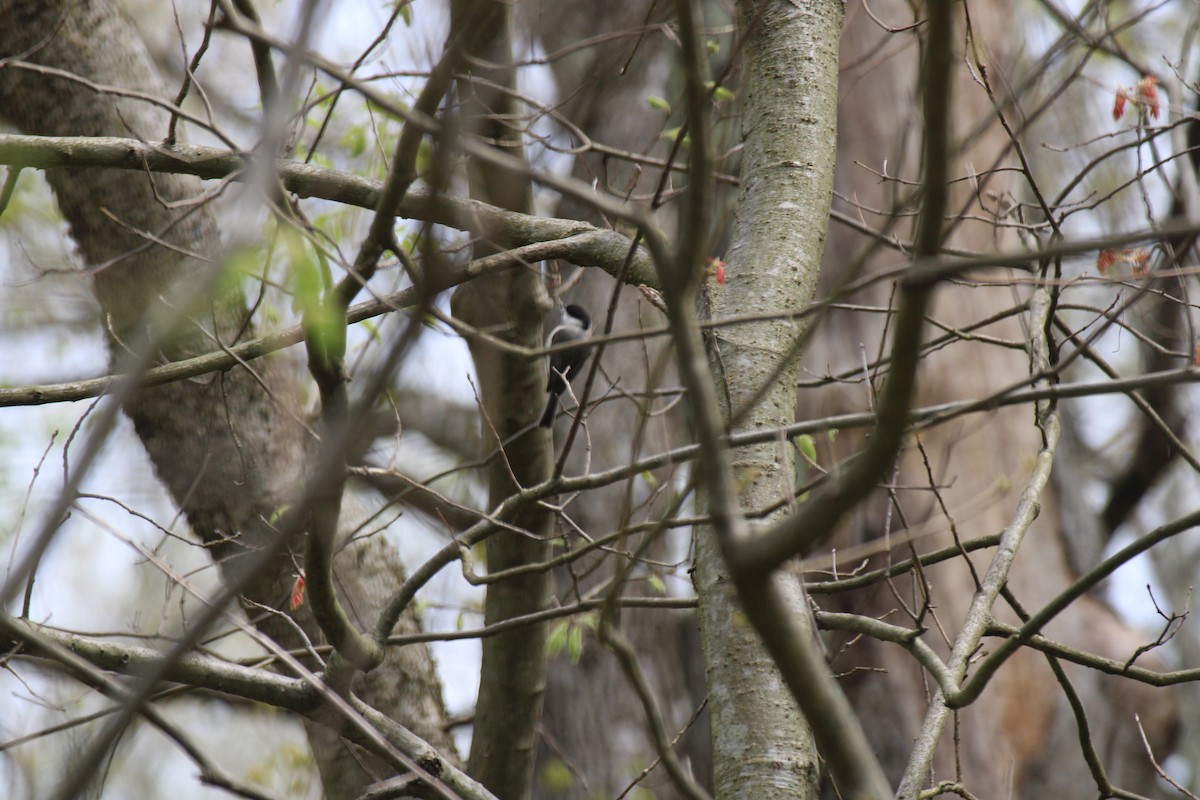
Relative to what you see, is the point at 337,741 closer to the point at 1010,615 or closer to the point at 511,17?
the point at 511,17

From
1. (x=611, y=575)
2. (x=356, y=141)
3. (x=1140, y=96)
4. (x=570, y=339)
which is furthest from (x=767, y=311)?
(x=570, y=339)

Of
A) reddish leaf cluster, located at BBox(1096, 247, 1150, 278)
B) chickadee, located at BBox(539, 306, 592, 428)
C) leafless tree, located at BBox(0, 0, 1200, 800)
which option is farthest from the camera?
chickadee, located at BBox(539, 306, 592, 428)

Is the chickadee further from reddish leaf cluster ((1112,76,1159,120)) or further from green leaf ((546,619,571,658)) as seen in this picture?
reddish leaf cluster ((1112,76,1159,120))

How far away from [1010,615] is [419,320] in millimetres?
4205

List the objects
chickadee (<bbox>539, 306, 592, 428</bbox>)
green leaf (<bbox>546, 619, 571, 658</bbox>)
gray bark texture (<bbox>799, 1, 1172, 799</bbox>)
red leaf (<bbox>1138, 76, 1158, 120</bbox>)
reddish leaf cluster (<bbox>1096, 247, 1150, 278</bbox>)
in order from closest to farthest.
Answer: reddish leaf cluster (<bbox>1096, 247, 1150, 278</bbox>) < red leaf (<bbox>1138, 76, 1158, 120</bbox>) < green leaf (<bbox>546, 619, 571, 658</bbox>) < gray bark texture (<bbox>799, 1, 1172, 799</bbox>) < chickadee (<bbox>539, 306, 592, 428</bbox>)

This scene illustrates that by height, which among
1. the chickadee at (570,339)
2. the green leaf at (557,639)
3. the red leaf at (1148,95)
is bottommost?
the green leaf at (557,639)

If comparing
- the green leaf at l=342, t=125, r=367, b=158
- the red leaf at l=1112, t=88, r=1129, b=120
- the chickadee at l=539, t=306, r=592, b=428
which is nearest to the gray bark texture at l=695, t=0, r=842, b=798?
the red leaf at l=1112, t=88, r=1129, b=120

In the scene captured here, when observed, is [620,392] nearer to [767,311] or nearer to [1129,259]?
[767,311]

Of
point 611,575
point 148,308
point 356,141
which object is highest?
point 356,141

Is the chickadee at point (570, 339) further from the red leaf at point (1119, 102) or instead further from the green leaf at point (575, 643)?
the red leaf at point (1119, 102)

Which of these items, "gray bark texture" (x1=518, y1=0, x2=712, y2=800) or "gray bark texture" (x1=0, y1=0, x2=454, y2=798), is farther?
"gray bark texture" (x1=518, y1=0, x2=712, y2=800)

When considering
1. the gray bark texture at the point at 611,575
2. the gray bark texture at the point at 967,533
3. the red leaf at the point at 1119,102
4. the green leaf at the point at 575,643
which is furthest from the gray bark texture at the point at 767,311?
the gray bark texture at the point at 611,575

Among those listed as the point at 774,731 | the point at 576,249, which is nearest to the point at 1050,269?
the point at 576,249

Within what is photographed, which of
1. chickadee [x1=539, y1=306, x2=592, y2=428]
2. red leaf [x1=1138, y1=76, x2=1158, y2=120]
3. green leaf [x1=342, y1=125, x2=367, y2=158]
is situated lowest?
red leaf [x1=1138, y1=76, x2=1158, y2=120]
